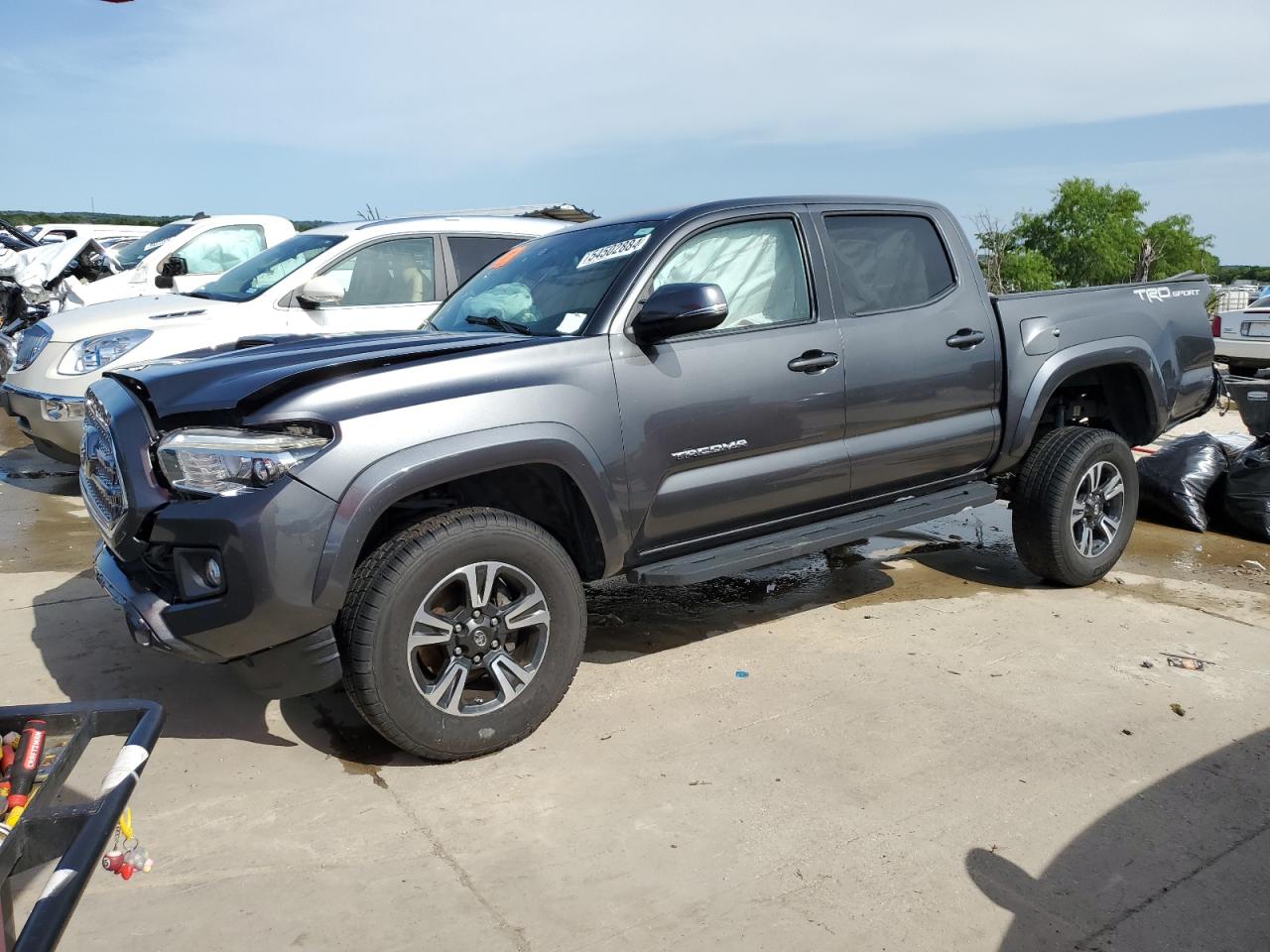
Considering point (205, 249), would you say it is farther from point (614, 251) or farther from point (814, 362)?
point (814, 362)

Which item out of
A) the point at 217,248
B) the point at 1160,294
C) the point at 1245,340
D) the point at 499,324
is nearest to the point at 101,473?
the point at 499,324

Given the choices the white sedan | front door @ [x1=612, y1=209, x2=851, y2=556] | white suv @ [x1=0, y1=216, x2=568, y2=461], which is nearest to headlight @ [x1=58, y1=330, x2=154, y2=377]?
white suv @ [x1=0, y1=216, x2=568, y2=461]

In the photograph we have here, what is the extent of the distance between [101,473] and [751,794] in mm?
2391

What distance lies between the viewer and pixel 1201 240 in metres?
119

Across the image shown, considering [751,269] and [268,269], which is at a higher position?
[268,269]

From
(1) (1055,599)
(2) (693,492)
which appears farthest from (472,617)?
(1) (1055,599)

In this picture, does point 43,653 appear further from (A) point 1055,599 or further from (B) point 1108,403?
(B) point 1108,403

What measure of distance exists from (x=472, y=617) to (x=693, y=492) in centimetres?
101

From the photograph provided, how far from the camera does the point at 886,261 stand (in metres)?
4.96

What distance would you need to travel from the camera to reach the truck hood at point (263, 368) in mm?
3320

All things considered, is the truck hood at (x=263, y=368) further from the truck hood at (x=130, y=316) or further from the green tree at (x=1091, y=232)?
the green tree at (x=1091, y=232)

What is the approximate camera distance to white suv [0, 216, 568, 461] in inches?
286

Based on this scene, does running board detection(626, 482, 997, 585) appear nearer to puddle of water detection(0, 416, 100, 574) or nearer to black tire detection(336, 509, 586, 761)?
black tire detection(336, 509, 586, 761)

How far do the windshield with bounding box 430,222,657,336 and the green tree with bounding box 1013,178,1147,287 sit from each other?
113330 mm
